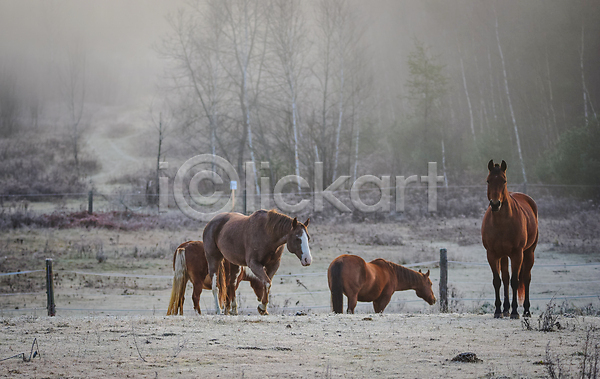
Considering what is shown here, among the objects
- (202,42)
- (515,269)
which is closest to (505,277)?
(515,269)

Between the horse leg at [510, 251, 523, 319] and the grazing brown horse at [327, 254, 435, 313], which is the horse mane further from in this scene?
the horse leg at [510, 251, 523, 319]

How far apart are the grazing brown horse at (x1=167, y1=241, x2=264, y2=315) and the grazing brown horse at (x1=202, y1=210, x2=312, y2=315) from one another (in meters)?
0.63

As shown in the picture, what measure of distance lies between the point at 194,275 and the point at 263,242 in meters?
2.27

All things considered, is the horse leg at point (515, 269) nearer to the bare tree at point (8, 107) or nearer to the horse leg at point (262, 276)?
the horse leg at point (262, 276)

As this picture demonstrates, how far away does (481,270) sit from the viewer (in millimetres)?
15375

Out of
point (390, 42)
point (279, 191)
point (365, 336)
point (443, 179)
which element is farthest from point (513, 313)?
point (390, 42)

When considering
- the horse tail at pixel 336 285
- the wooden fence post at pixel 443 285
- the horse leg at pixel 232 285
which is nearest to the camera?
the horse tail at pixel 336 285

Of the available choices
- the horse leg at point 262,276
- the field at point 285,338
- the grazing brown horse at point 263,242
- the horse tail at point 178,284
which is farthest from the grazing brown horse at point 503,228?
the horse tail at point 178,284

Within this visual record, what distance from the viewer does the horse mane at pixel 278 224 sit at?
8016 millimetres

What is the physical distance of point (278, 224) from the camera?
26.4ft

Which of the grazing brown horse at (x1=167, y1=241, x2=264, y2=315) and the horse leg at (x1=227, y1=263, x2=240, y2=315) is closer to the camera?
the horse leg at (x1=227, y1=263, x2=240, y2=315)

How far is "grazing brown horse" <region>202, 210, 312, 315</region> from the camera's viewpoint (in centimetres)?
786

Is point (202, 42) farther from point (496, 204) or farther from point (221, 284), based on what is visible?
point (496, 204)

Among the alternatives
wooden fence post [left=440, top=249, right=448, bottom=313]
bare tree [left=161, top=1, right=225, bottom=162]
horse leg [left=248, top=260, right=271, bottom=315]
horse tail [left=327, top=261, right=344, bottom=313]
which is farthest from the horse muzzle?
bare tree [left=161, top=1, right=225, bottom=162]
